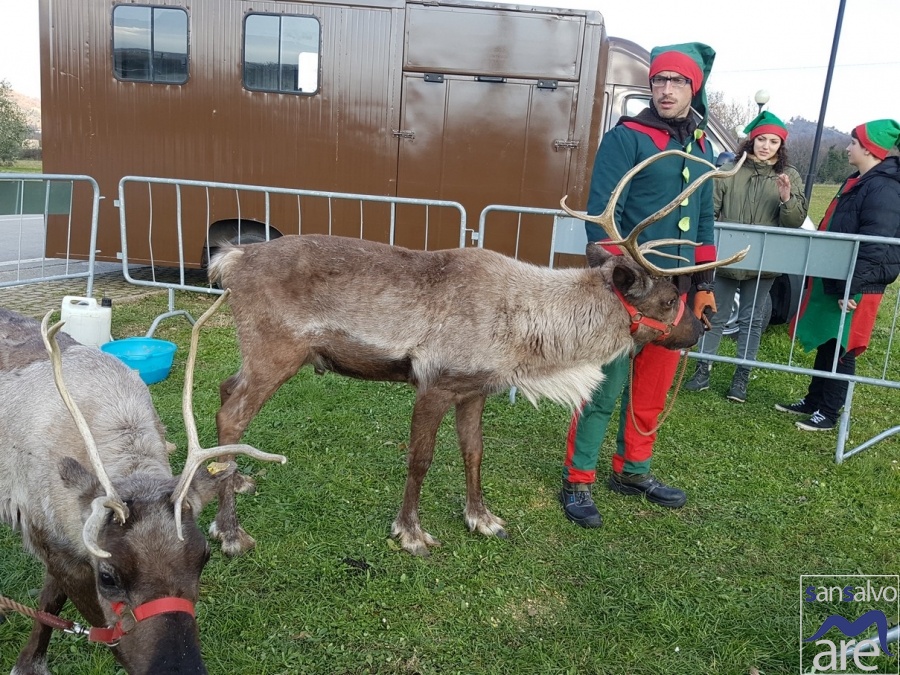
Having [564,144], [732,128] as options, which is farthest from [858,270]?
[732,128]

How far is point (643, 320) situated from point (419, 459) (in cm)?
160

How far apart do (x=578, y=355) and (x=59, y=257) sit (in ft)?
26.1

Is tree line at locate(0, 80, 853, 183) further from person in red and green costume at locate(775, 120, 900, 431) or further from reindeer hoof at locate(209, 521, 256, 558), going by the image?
reindeer hoof at locate(209, 521, 256, 558)

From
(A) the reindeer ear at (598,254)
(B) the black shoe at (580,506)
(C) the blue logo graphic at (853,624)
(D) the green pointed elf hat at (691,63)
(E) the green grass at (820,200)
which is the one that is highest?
(D) the green pointed elf hat at (691,63)

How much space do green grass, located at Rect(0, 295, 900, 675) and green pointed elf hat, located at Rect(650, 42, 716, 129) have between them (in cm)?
270

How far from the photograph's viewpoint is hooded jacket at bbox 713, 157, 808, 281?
6.25 meters

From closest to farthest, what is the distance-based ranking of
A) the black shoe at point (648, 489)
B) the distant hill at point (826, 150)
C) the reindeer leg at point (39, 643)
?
1. the reindeer leg at point (39, 643)
2. the black shoe at point (648, 489)
3. the distant hill at point (826, 150)

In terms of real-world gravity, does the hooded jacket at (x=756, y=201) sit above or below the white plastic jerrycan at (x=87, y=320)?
above

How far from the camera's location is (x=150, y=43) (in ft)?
27.6

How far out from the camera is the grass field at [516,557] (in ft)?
10.2

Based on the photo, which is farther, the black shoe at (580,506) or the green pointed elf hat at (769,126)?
the green pointed elf hat at (769,126)

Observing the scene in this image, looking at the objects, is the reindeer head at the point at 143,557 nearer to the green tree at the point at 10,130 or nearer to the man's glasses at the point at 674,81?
the man's glasses at the point at 674,81

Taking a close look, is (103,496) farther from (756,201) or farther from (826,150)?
(826,150)

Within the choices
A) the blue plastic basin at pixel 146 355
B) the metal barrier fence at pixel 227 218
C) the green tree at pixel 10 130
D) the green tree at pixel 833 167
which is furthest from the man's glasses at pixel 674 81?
the green tree at pixel 10 130
